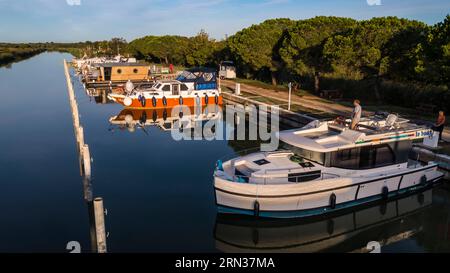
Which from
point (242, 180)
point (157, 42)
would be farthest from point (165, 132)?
point (157, 42)

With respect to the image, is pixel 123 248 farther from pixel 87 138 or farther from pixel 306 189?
pixel 87 138

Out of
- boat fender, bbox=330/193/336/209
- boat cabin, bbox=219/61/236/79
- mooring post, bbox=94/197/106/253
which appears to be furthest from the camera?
boat cabin, bbox=219/61/236/79

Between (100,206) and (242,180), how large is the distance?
190 inches

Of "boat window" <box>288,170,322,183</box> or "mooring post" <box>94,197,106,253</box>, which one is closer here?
"mooring post" <box>94,197,106,253</box>

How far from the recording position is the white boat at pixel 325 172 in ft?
39.9

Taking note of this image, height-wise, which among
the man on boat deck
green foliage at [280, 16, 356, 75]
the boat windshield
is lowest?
the boat windshield

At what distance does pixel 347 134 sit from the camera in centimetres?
1367

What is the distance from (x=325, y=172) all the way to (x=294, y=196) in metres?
1.59

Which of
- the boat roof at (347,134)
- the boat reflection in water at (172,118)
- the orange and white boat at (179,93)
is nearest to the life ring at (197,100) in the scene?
the orange and white boat at (179,93)

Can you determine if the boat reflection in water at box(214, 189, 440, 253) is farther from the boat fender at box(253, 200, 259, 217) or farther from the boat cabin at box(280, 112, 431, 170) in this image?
the boat cabin at box(280, 112, 431, 170)

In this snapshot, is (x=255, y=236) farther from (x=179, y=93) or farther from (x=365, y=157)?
(x=179, y=93)

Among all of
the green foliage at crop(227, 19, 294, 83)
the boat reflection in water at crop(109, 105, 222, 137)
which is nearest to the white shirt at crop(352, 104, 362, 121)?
the boat reflection in water at crop(109, 105, 222, 137)

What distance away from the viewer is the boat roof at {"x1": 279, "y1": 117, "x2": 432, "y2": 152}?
1318cm

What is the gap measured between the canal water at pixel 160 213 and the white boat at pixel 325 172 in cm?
→ 63
